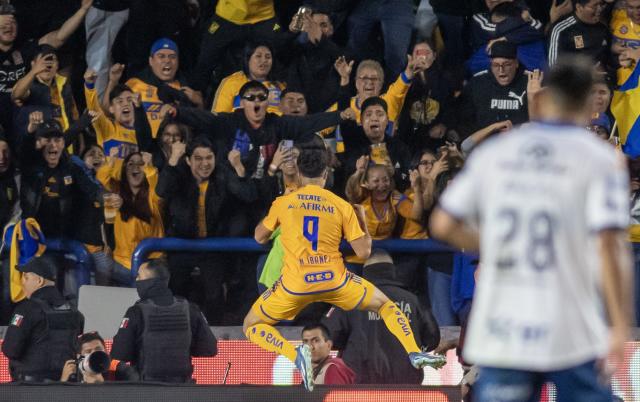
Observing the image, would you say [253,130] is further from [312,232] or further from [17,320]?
[17,320]

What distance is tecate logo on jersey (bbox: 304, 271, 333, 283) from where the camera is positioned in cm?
940

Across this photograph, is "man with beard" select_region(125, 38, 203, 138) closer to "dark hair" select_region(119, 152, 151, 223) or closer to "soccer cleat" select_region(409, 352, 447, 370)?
"dark hair" select_region(119, 152, 151, 223)

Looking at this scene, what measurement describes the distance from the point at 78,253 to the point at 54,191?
580 mm

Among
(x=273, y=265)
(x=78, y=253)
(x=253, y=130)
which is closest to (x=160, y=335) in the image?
(x=273, y=265)

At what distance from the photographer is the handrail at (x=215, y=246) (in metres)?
10.6

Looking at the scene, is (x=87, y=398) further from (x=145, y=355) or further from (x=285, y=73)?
(x=285, y=73)

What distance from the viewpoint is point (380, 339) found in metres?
9.61

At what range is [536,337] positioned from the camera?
443cm

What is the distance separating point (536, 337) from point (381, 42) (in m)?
8.33

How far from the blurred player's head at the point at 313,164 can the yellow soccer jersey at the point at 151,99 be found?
2761 millimetres

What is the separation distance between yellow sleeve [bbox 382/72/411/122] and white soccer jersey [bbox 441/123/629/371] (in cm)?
720

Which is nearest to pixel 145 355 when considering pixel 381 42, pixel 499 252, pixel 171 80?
pixel 171 80

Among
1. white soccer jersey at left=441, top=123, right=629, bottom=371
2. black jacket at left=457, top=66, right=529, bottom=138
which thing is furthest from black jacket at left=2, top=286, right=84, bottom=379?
white soccer jersey at left=441, top=123, right=629, bottom=371

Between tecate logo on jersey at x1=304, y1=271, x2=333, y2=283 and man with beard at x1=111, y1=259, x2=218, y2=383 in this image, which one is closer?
man with beard at x1=111, y1=259, x2=218, y2=383
